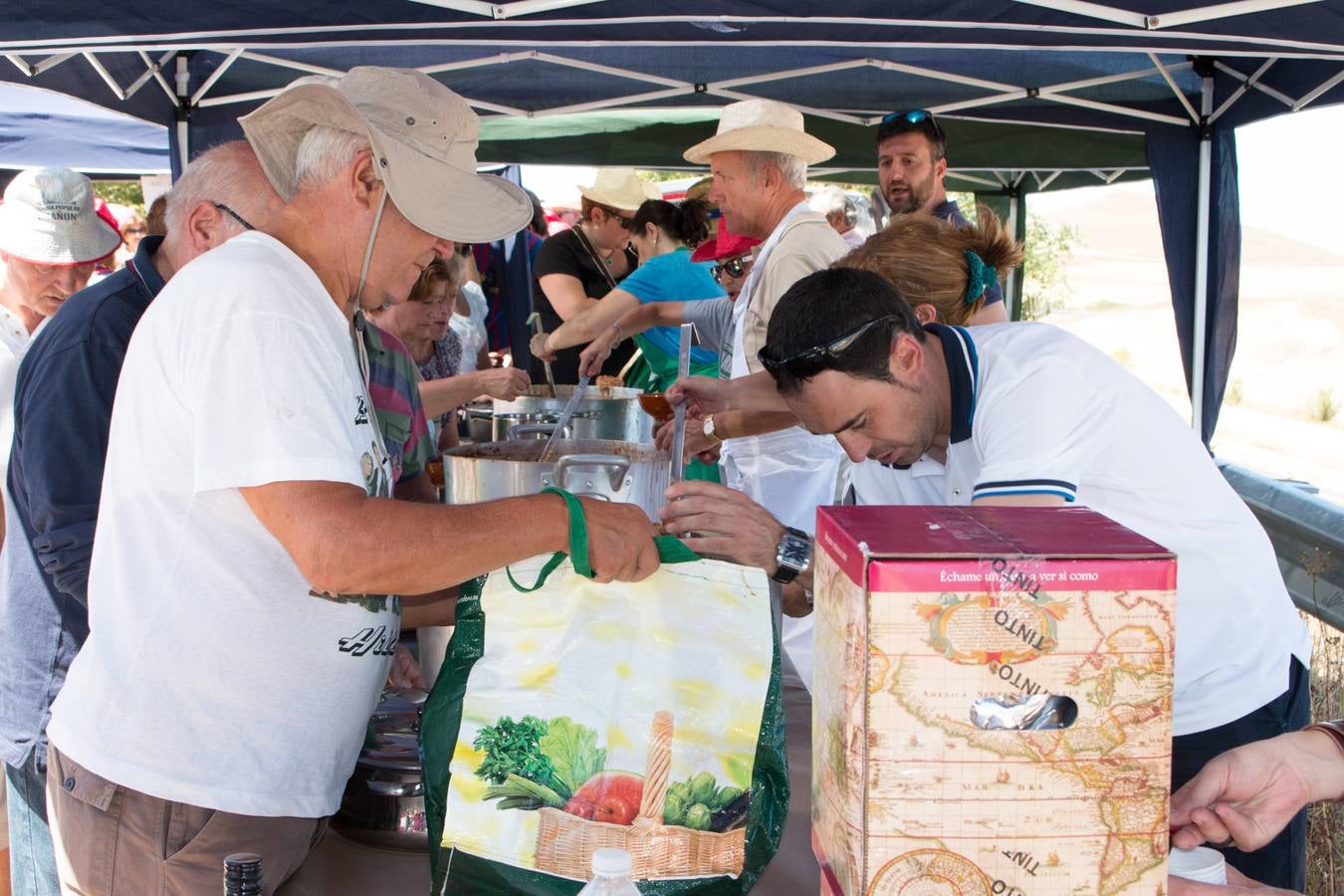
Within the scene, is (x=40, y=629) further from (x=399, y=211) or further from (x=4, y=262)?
(x=4, y=262)

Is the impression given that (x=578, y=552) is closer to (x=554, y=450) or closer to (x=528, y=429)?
(x=554, y=450)

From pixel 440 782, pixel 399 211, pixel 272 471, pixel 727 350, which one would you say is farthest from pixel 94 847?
pixel 727 350

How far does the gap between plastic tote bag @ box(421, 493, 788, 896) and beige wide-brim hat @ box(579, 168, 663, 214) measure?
4.59m

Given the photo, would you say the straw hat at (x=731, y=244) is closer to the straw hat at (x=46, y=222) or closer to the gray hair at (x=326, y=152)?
the straw hat at (x=46, y=222)

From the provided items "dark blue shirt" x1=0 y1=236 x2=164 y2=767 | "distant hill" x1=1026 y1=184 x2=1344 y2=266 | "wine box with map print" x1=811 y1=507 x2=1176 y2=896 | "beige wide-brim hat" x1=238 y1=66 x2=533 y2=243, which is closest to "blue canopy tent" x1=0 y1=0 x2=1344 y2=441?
"dark blue shirt" x1=0 y1=236 x2=164 y2=767

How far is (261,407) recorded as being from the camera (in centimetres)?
121

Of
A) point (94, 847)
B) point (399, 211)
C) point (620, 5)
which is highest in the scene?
point (620, 5)

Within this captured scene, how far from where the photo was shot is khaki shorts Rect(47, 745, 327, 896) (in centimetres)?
135

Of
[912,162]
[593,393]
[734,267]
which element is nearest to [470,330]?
[734,267]

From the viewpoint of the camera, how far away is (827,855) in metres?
1.09

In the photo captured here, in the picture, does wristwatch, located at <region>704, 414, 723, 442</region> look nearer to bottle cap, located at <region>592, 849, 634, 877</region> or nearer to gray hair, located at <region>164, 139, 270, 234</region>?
gray hair, located at <region>164, 139, 270, 234</region>

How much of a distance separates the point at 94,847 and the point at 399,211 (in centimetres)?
85

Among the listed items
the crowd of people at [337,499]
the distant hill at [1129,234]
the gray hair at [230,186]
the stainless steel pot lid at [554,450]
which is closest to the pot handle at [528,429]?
Answer: the stainless steel pot lid at [554,450]

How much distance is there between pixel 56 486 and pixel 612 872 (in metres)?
1.19
